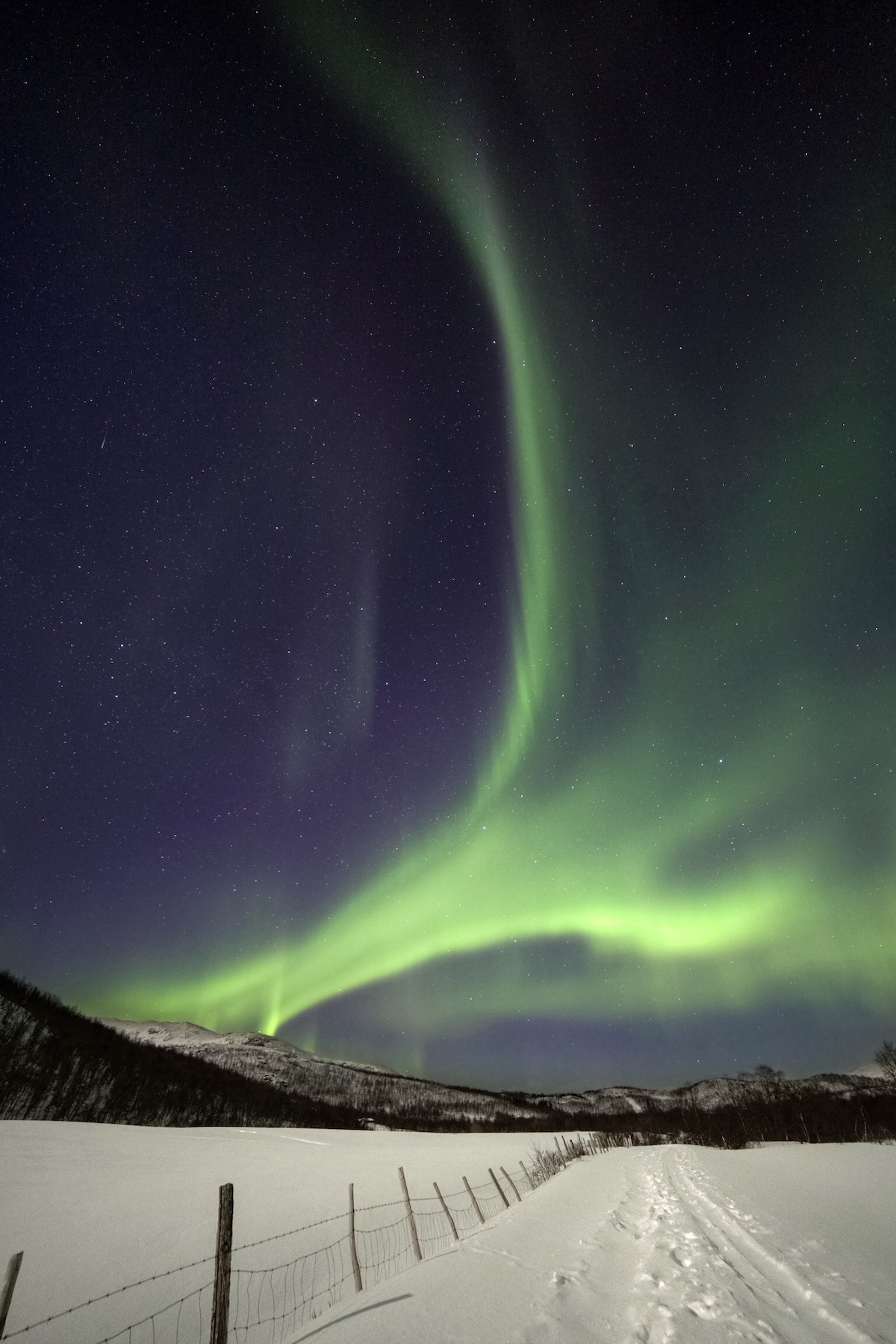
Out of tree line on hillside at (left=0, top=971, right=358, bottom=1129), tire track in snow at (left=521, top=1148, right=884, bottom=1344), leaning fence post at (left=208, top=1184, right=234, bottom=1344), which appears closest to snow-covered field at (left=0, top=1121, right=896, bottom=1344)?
tire track in snow at (left=521, top=1148, right=884, bottom=1344)

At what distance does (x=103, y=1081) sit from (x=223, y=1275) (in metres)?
142

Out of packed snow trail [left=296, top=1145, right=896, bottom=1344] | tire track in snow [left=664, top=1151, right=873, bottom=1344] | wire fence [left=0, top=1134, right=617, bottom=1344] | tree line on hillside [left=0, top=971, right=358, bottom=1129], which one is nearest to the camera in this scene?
tire track in snow [left=664, top=1151, right=873, bottom=1344]

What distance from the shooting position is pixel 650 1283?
10.3 metres

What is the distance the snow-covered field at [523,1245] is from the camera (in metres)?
8.62

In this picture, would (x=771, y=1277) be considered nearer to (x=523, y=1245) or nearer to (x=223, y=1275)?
(x=523, y=1245)

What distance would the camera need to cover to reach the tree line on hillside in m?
97.5

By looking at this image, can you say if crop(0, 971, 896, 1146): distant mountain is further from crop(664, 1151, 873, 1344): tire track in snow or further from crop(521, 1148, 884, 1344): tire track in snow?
crop(521, 1148, 884, 1344): tire track in snow

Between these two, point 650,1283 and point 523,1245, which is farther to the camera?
point 523,1245

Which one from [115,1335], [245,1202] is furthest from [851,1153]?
[115,1335]

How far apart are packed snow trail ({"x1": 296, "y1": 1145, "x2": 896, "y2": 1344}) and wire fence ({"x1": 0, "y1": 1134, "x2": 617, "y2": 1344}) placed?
1.97m

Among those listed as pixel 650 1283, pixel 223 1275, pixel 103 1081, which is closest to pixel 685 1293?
pixel 650 1283

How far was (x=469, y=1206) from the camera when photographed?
23.7 metres

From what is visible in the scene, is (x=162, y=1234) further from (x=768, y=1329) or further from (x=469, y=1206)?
(x=768, y=1329)

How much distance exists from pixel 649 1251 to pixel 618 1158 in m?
47.7
